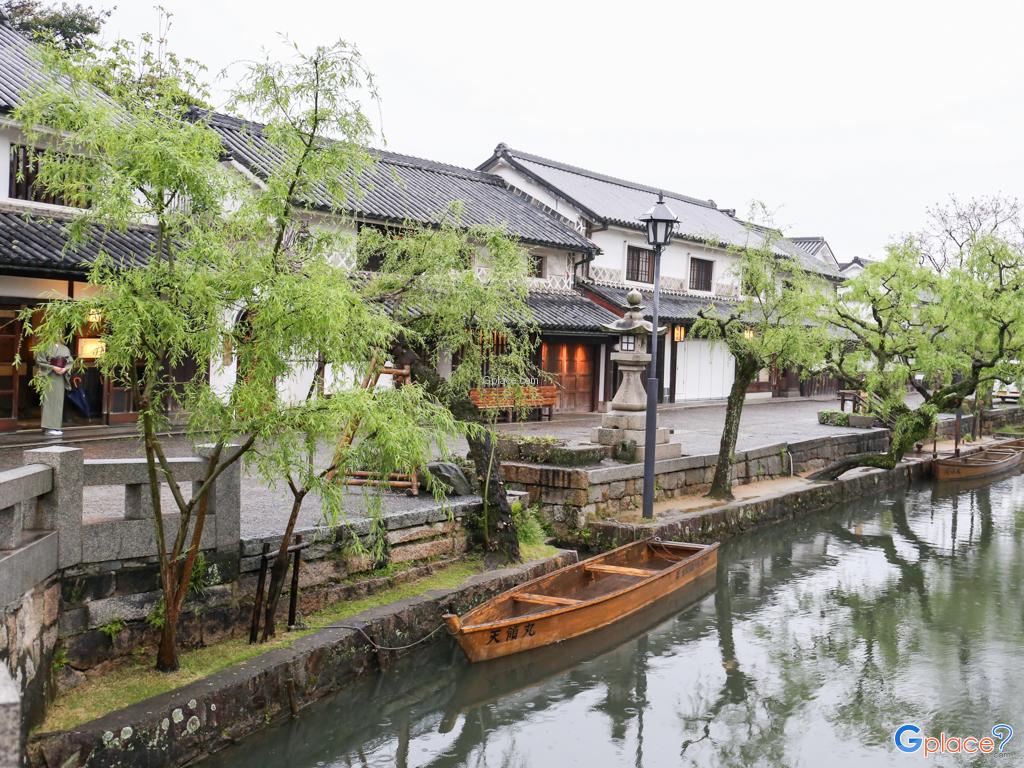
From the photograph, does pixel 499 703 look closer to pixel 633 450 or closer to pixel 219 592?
pixel 219 592

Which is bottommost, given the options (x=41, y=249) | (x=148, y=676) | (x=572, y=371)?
(x=148, y=676)

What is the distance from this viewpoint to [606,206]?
105 ft

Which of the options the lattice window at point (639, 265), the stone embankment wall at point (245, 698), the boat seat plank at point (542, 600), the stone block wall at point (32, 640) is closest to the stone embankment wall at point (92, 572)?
the stone block wall at point (32, 640)

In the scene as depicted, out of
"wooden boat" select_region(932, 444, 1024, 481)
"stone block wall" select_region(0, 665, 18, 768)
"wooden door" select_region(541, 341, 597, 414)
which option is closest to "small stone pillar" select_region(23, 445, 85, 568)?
"stone block wall" select_region(0, 665, 18, 768)

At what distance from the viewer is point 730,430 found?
17344 millimetres

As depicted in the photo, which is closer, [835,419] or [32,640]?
[32,640]

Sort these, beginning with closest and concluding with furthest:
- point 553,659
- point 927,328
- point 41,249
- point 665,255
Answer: point 553,659, point 41,249, point 927,328, point 665,255

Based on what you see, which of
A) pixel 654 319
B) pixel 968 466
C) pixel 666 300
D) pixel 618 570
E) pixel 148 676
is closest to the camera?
pixel 148 676

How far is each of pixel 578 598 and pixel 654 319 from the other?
16.7 ft

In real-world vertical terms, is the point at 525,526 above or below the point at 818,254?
below

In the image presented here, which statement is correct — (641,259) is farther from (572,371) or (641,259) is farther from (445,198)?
(445,198)

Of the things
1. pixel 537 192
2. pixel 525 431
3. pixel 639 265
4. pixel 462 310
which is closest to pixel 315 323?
pixel 462 310

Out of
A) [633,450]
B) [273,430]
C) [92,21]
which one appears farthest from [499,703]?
[92,21]

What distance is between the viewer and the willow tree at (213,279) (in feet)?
21.6
